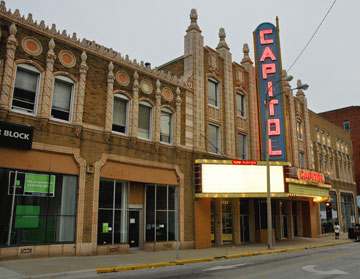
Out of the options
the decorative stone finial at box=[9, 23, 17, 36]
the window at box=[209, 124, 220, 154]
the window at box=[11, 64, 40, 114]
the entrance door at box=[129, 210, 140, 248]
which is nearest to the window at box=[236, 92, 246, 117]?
the window at box=[209, 124, 220, 154]

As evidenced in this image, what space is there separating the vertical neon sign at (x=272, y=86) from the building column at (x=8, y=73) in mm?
19312

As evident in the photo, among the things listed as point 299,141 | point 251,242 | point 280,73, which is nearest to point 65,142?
point 251,242

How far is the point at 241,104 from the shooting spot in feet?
97.4

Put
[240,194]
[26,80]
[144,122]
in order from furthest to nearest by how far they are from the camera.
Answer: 1. [240,194]
2. [144,122]
3. [26,80]

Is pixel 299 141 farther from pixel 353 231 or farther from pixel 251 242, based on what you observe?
pixel 251 242

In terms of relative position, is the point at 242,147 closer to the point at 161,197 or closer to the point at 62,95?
the point at 161,197

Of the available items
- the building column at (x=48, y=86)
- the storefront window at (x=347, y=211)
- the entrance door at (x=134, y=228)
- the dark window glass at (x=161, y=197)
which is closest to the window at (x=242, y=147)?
the dark window glass at (x=161, y=197)

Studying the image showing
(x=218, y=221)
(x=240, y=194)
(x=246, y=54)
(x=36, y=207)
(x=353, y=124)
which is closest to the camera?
(x=36, y=207)

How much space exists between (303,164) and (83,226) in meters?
27.0

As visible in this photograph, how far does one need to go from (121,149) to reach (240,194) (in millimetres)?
9117

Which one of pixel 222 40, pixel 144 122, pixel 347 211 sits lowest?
pixel 347 211

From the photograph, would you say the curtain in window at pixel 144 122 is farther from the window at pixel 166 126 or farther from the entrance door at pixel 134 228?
the entrance door at pixel 134 228

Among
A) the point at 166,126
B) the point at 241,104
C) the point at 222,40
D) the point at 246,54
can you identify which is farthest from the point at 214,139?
the point at 246,54

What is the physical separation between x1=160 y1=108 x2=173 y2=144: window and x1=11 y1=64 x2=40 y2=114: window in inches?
328
